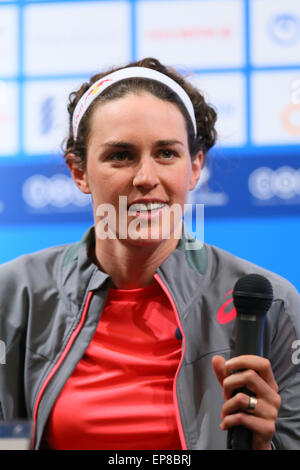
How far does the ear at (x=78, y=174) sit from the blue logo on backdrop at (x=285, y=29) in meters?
0.70

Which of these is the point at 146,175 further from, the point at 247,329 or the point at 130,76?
the point at 247,329

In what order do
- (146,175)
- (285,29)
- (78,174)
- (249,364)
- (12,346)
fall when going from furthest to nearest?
(285,29)
(78,174)
(12,346)
(146,175)
(249,364)

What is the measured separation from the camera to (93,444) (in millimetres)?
1106

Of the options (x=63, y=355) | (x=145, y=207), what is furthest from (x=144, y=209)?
(x=63, y=355)

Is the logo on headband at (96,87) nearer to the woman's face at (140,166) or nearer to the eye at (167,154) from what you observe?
the woman's face at (140,166)

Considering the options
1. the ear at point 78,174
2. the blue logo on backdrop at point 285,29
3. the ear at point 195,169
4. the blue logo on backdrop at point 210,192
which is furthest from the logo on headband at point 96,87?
the blue logo on backdrop at point 285,29

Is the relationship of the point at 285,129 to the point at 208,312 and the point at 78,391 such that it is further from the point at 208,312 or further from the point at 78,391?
the point at 78,391

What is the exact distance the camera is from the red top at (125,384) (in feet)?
3.63

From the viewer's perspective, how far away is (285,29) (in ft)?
5.35

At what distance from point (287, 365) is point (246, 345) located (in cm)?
41

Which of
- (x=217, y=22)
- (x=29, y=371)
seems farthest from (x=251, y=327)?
(x=217, y=22)

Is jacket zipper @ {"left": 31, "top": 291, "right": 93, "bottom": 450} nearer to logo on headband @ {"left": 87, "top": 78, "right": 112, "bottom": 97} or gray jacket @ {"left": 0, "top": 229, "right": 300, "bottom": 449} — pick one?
gray jacket @ {"left": 0, "top": 229, "right": 300, "bottom": 449}

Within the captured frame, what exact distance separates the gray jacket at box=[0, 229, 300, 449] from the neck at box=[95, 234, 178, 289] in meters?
0.03
